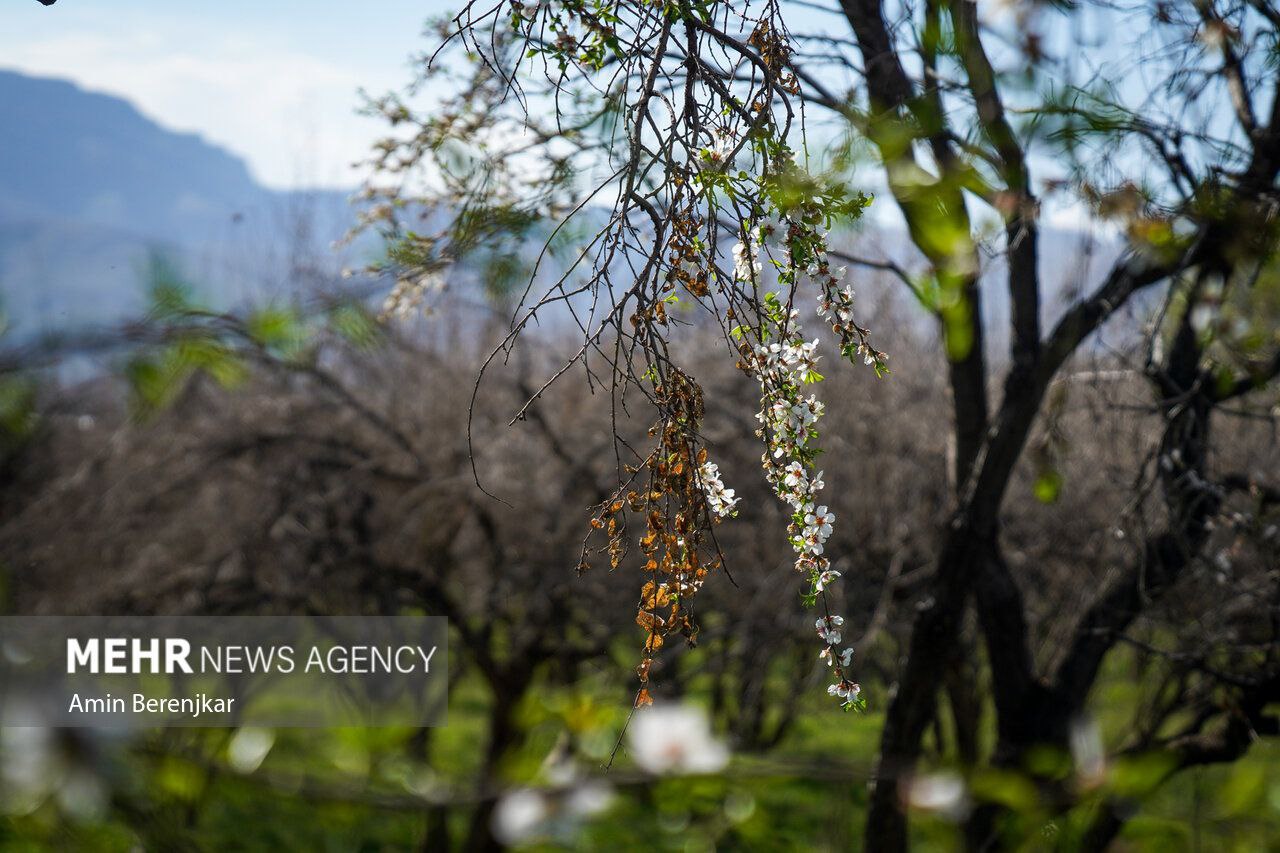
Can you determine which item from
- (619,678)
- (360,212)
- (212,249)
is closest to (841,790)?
(360,212)

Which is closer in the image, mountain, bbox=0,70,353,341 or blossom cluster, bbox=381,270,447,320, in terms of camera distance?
mountain, bbox=0,70,353,341

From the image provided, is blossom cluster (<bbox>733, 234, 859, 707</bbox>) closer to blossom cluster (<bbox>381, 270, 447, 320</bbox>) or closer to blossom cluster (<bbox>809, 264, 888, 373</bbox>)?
blossom cluster (<bbox>809, 264, 888, 373</bbox>)

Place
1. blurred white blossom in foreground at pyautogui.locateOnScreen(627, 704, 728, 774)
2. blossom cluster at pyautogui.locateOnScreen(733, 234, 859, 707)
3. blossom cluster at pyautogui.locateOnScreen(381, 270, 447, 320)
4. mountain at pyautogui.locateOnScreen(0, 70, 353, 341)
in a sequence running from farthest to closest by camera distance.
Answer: blossom cluster at pyautogui.locateOnScreen(381, 270, 447, 320)
blossom cluster at pyautogui.locateOnScreen(733, 234, 859, 707)
mountain at pyautogui.locateOnScreen(0, 70, 353, 341)
blurred white blossom in foreground at pyautogui.locateOnScreen(627, 704, 728, 774)

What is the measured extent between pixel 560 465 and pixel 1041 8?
4470 millimetres

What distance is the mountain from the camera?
135cm

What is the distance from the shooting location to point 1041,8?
2102 millimetres

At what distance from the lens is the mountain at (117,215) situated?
135 centimetres

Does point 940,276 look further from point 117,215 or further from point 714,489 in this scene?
point 117,215

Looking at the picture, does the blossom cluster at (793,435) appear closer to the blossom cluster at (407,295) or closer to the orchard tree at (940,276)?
the orchard tree at (940,276)

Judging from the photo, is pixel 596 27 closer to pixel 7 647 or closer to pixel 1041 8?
pixel 1041 8

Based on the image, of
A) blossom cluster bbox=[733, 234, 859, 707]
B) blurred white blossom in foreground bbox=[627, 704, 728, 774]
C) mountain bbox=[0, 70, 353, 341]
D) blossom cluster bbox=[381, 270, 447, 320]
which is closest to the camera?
blurred white blossom in foreground bbox=[627, 704, 728, 774]

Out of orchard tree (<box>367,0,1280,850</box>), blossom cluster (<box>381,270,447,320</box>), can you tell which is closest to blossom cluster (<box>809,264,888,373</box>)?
orchard tree (<box>367,0,1280,850</box>)

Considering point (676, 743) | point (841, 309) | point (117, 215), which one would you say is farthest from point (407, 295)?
point (117, 215)

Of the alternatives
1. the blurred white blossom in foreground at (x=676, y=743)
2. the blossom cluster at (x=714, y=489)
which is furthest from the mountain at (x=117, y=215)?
the blossom cluster at (x=714, y=489)
